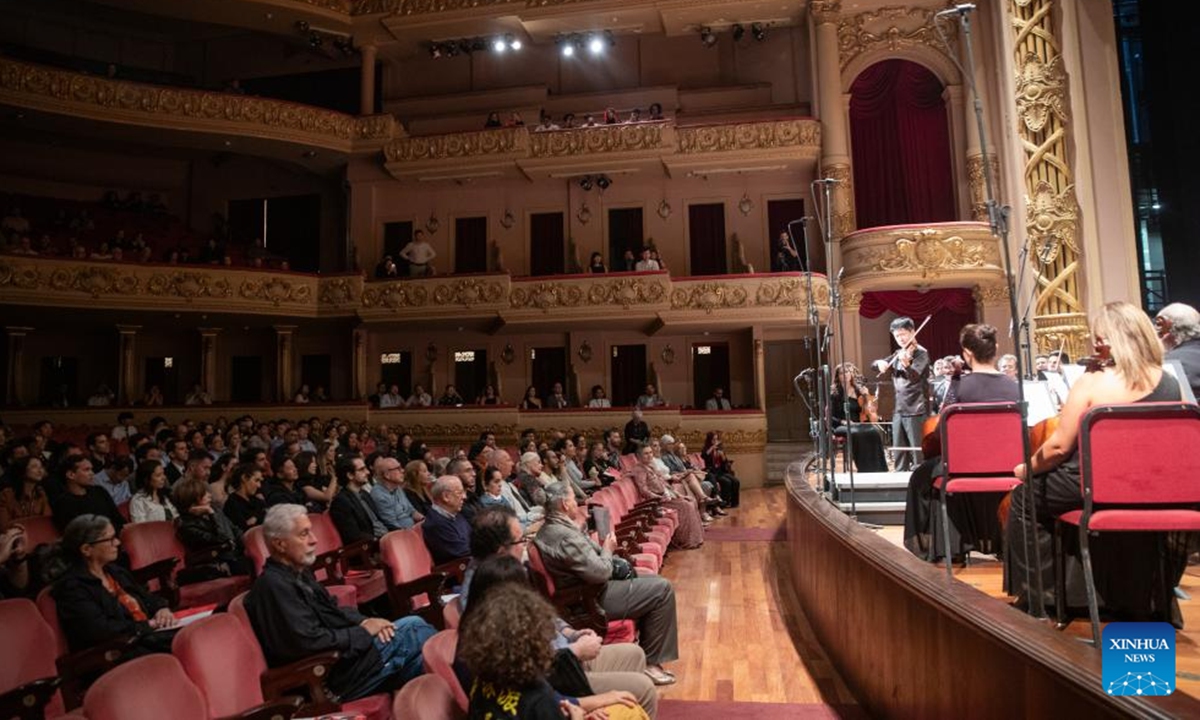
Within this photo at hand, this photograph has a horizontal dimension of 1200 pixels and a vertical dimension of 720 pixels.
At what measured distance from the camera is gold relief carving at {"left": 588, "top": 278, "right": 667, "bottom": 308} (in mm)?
12383

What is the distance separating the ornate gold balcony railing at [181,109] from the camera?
11883 mm

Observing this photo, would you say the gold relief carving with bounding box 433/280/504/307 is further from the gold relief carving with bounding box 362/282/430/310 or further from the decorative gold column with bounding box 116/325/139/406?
the decorative gold column with bounding box 116/325/139/406

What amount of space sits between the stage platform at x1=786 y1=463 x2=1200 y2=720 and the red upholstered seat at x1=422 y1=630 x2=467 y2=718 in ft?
4.01

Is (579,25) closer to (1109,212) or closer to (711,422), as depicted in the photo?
(711,422)

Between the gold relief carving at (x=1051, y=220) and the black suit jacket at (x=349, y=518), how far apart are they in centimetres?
465

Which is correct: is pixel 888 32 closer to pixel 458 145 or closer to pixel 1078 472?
pixel 458 145

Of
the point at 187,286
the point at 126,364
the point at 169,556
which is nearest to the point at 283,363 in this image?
the point at 187,286

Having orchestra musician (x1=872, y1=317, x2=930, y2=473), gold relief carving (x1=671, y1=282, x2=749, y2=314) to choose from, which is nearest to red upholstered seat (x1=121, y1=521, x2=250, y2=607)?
orchestra musician (x1=872, y1=317, x2=930, y2=473)

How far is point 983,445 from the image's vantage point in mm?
2684

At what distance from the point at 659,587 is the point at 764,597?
1.58 m

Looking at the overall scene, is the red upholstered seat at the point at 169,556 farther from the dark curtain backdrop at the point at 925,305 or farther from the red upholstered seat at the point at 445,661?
the dark curtain backdrop at the point at 925,305

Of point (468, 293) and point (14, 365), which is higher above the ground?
point (468, 293)

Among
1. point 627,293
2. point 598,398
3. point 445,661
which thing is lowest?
point 445,661

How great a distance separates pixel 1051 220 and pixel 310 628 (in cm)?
500
